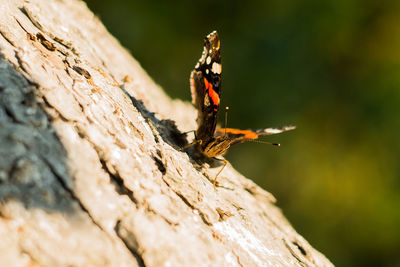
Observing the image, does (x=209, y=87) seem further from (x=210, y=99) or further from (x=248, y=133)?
(x=248, y=133)

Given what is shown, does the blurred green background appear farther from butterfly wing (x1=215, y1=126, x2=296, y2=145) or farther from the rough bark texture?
the rough bark texture

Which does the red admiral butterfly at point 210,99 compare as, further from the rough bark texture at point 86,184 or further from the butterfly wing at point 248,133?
the rough bark texture at point 86,184

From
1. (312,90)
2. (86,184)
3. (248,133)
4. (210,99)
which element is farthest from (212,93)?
(312,90)

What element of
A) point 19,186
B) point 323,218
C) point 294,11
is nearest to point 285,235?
point 19,186

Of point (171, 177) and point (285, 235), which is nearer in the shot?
point (171, 177)

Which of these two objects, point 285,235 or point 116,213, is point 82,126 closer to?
point 116,213

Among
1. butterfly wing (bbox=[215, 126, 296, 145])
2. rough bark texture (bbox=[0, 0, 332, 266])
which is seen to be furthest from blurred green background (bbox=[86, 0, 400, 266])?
rough bark texture (bbox=[0, 0, 332, 266])

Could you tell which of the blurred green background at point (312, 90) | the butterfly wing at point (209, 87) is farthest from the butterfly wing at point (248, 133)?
the blurred green background at point (312, 90)
